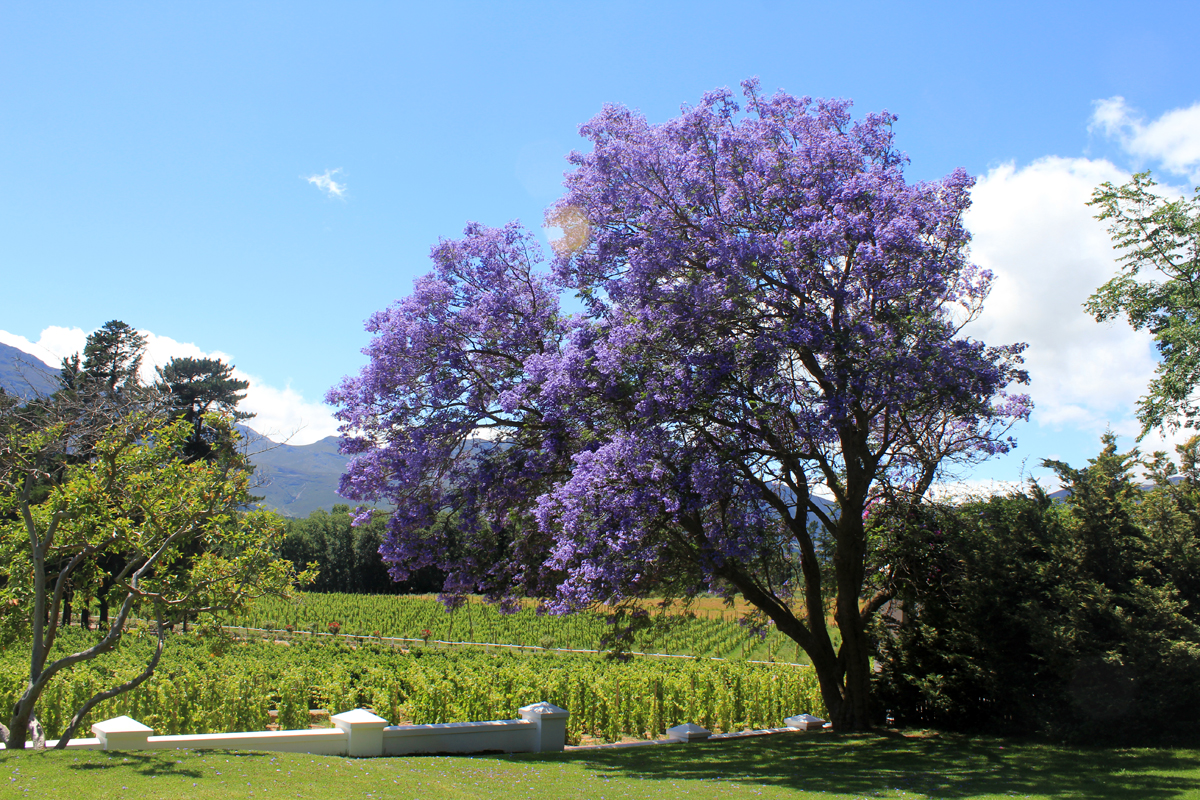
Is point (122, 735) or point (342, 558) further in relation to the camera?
point (342, 558)

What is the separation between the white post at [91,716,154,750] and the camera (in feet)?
31.9

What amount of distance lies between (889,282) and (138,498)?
1080 centimetres

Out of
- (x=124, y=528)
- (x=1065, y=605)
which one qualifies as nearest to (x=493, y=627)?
(x=1065, y=605)

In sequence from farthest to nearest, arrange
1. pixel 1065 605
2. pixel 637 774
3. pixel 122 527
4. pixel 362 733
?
1. pixel 1065 605
2. pixel 362 733
3. pixel 637 774
4. pixel 122 527

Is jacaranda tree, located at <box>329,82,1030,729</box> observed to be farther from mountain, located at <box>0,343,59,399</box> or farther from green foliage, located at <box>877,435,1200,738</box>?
mountain, located at <box>0,343,59,399</box>

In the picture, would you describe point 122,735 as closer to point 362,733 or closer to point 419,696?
point 362,733

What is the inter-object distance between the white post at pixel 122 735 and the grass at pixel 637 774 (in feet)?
1.60

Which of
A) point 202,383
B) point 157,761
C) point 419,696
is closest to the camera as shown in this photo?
point 157,761

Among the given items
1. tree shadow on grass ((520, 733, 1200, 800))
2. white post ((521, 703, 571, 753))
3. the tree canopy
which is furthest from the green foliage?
the tree canopy

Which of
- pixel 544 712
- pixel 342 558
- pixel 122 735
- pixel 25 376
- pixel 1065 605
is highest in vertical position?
pixel 342 558

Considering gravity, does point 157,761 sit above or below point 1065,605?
below

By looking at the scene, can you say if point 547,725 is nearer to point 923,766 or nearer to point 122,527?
point 923,766

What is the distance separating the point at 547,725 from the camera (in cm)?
1285

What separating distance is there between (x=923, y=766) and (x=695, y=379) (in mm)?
6272
